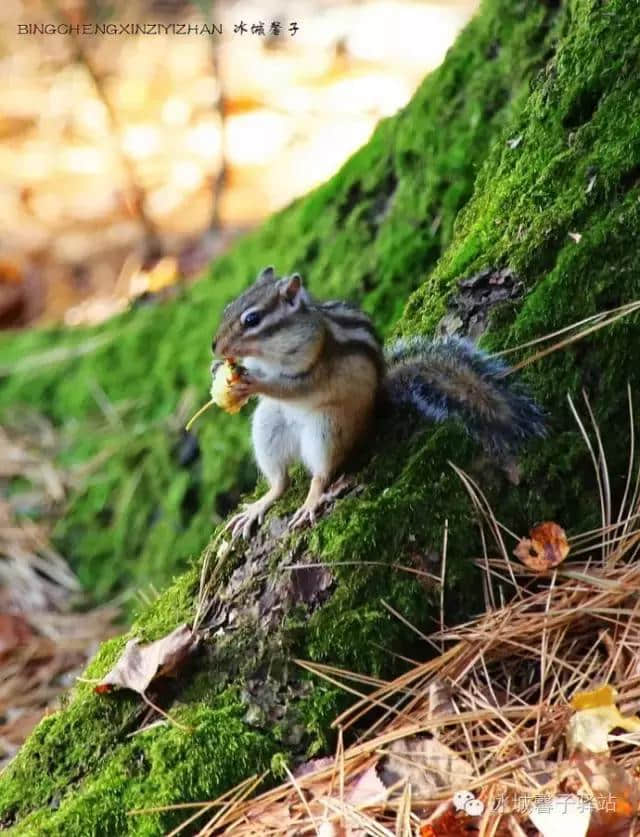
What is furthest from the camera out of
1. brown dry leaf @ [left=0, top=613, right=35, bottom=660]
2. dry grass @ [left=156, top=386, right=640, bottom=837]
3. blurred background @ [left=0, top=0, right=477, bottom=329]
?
blurred background @ [left=0, top=0, right=477, bottom=329]

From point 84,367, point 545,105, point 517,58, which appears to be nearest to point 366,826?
point 545,105

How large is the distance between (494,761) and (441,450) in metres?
0.59

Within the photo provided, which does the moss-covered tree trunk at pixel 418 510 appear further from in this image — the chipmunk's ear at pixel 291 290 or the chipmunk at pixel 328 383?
the chipmunk's ear at pixel 291 290

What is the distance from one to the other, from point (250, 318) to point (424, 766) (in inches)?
40.4

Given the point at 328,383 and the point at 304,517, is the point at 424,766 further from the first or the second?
the point at 328,383

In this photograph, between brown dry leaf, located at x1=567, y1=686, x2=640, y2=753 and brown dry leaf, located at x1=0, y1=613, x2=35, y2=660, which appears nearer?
brown dry leaf, located at x1=567, y1=686, x2=640, y2=753

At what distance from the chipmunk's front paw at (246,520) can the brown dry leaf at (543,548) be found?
0.59 meters

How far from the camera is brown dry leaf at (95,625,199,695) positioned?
2041 millimetres

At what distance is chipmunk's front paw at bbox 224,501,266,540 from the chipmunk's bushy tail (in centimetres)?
37

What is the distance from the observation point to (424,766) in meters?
1.76

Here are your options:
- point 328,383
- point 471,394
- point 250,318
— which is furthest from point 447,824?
point 250,318

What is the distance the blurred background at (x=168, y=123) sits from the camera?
261 inches

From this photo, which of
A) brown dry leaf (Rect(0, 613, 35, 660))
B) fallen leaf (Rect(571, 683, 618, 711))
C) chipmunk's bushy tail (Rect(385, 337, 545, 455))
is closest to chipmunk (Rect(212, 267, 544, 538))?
chipmunk's bushy tail (Rect(385, 337, 545, 455))

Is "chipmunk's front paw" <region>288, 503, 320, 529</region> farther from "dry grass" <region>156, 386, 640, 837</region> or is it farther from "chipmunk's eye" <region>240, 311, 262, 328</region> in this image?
"chipmunk's eye" <region>240, 311, 262, 328</region>
